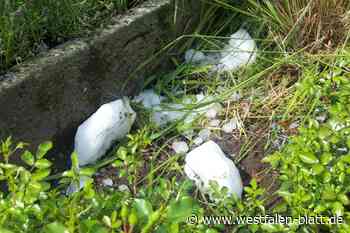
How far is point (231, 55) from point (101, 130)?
77 cm

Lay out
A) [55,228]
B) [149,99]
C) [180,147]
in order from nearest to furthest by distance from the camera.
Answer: [55,228], [180,147], [149,99]

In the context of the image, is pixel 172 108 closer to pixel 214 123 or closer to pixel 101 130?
pixel 214 123

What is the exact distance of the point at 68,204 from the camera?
136cm

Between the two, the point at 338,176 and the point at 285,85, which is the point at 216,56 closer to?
the point at 285,85

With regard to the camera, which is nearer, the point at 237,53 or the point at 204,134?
the point at 204,134

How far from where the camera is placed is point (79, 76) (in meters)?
2.24

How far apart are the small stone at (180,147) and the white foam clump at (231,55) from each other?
0.47 meters

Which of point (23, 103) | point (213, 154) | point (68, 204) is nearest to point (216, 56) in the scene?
point (213, 154)

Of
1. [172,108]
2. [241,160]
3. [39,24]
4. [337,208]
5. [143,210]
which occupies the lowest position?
[241,160]

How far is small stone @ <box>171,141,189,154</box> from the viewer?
7.64 feet

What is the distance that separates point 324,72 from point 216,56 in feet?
1.82

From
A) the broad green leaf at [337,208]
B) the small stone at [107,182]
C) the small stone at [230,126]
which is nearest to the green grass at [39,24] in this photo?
the small stone at [107,182]

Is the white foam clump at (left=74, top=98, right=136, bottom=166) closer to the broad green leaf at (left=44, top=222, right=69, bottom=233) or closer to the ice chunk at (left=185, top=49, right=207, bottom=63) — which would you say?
the ice chunk at (left=185, top=49, right=207, bottom=63)

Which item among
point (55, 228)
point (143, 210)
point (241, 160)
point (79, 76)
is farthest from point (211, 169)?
point (55, 228)
